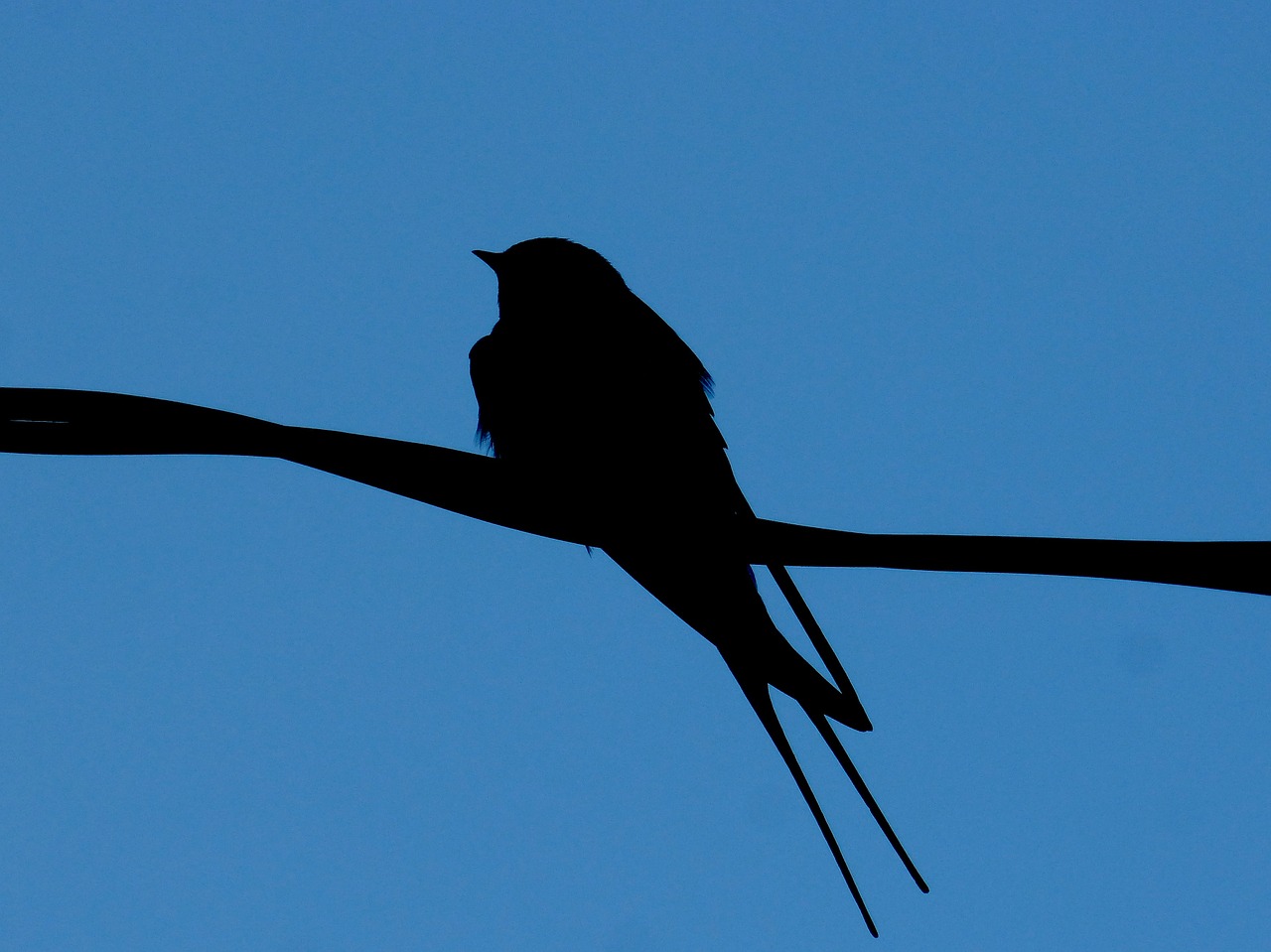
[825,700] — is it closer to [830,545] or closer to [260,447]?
[830,545]

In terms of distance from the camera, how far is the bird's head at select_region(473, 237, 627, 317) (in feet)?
12.1

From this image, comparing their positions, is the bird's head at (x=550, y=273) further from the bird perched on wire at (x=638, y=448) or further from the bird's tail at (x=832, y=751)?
the bird's tail at (x=832, y=751)

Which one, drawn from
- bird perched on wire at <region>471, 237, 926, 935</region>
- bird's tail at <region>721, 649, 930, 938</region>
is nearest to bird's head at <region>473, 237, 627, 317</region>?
bird perched on wire at <region>471, 237, 926, 935</region>

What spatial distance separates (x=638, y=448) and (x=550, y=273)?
3.93 ft

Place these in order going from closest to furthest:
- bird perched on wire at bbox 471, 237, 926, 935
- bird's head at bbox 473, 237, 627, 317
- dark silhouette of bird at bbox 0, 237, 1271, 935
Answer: dark silhouette of bird at bbox 0, 237, 1271, 935 < bird perched on wire at bbox 471, 237, 926, 935 < bird's head at bbox 473, 237, 627, 317

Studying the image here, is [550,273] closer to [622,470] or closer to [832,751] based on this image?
[622,470]

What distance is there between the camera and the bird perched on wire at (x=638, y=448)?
2.00m

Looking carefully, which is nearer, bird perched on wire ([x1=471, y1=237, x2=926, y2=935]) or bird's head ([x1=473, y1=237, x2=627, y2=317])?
bird perched on wire ([x1=471, y1=237, x2=926, y2=935])

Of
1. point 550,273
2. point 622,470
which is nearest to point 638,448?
point 622,470

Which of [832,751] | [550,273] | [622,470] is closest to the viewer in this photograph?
[832,751]

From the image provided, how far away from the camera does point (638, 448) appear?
289cm

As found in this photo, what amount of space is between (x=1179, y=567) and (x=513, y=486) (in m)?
0.94

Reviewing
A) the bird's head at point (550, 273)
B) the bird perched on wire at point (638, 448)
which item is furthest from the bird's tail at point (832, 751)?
the bird's head at point (550, 273)

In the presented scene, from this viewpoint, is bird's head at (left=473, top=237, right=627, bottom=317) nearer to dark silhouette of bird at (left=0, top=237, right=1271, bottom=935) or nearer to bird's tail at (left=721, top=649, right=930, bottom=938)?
dark silhouette of bird at (left=0, top=237, right=1271, bottom=935)
